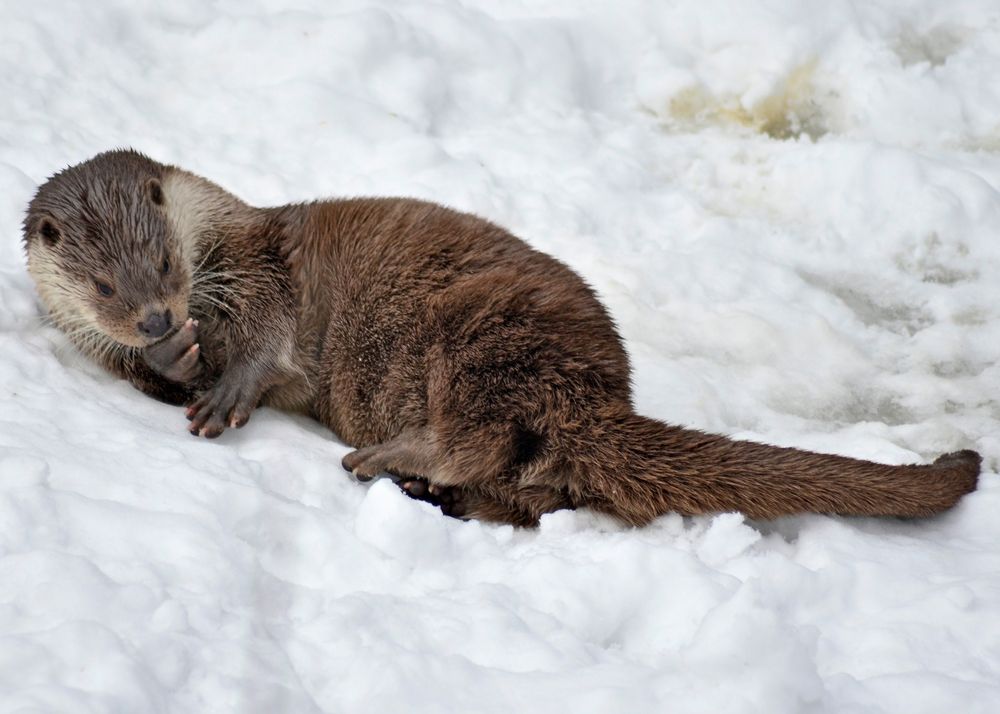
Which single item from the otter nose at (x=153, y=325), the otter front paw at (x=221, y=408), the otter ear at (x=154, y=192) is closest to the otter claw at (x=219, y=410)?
the otter front paw at (x=221, y=408)

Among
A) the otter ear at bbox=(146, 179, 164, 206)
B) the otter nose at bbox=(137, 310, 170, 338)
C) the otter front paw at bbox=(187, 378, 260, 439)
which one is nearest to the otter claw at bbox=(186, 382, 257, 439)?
the otter front paw at bbox=(187, 378, 260, 439)

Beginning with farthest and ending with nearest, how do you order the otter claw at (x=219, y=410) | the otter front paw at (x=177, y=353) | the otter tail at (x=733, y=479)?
1. the otter front paw at (x=177, y=353)
2. the otter claw at (x=219, y=410)
3. the otter tail at (x=733, y=479)

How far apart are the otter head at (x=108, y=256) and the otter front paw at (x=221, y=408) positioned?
187mm

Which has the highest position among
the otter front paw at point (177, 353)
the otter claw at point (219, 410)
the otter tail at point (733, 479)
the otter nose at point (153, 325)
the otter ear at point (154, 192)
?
the otter ear at point (154, 192)

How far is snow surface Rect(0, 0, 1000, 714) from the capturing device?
1.73 metres

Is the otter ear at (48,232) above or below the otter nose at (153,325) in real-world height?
above

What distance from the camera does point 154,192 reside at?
9.02ft

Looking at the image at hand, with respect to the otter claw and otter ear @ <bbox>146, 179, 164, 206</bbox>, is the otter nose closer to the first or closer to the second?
the otter claw

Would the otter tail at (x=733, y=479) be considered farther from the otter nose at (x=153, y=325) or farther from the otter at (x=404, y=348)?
the otter nose at (x=153, y=325)

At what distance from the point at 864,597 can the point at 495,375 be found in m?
0.90

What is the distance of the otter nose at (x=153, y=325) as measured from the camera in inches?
101

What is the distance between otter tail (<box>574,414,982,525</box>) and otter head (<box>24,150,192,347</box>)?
1.07m

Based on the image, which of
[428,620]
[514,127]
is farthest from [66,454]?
[514,127]

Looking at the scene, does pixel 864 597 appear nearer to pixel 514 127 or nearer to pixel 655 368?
pixel 655 368
